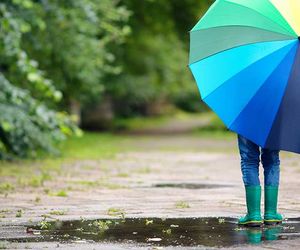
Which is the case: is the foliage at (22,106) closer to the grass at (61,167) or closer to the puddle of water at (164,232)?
the grass at (61,167)

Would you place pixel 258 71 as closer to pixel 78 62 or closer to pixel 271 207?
pixel 271 207

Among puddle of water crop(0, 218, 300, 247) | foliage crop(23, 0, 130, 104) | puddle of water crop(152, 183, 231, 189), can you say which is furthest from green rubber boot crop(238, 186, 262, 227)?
foliage crop(23, 0, 130, 104)

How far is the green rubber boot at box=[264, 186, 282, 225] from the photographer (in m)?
8.31

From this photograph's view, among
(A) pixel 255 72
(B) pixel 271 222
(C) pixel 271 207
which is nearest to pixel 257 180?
(C) pixel 271 207

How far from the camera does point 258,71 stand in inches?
310

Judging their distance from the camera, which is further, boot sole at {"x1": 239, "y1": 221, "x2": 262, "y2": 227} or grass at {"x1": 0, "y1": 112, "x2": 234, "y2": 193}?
grass at {"x1": 0, "y1": 112, "x2": 234, "y2": 193}

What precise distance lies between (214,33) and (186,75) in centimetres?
3515

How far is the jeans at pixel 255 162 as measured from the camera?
8.36 meters

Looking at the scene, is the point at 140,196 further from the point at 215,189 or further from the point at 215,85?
the point at 215,85

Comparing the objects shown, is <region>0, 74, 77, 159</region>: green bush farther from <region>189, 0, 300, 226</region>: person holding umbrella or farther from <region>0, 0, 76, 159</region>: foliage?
<region>189, 0, 300, 226</region>: person holding umbrella

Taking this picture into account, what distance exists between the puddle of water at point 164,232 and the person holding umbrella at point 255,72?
13.9 inches

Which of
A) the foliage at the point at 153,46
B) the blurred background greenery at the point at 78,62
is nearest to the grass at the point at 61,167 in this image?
the blurred background greenery at the point at 78,62

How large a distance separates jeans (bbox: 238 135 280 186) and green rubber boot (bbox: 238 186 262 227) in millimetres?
66

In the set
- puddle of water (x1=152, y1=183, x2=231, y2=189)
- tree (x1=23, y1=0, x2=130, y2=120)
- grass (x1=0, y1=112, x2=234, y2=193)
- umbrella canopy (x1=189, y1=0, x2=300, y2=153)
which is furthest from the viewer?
tree (x1=23, y1=0, x2=130, y2=120)
